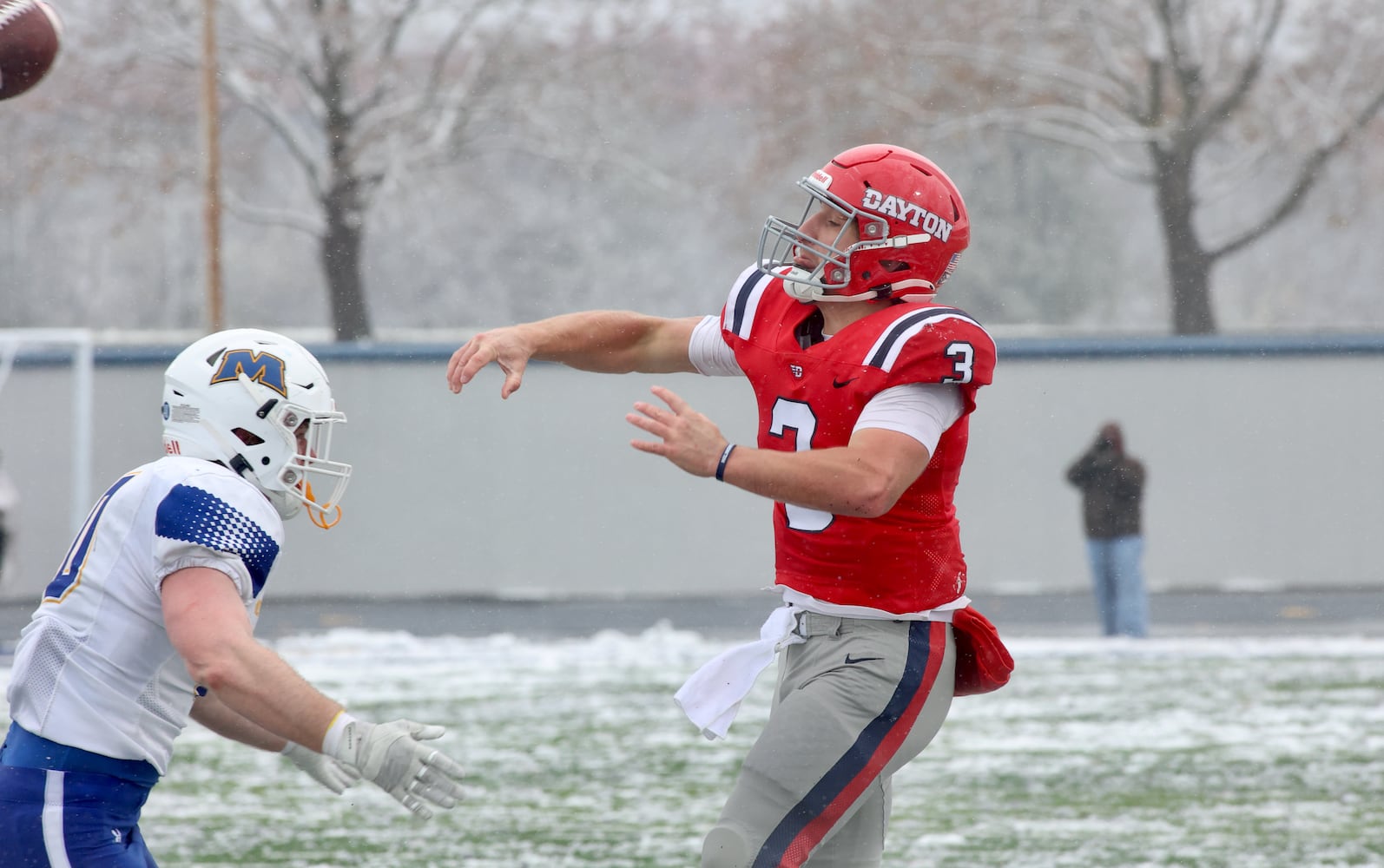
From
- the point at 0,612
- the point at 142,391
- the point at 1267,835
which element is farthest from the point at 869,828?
the point at 142,391

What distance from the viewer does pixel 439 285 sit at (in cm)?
2186

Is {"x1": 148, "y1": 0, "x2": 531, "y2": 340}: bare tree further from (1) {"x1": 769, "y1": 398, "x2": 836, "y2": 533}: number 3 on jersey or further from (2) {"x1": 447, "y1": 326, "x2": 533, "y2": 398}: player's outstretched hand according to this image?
(1) {"x1": 769, "y1": 398, "x2": 836, "y2": 533}: number 3 on jersey

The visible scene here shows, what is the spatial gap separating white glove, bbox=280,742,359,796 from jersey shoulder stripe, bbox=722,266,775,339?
1121 mm

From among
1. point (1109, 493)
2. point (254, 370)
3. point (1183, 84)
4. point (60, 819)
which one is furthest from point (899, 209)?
point (1183, 84)

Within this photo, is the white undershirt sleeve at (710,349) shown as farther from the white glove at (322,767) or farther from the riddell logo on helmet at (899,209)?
the white glove at (322,767)

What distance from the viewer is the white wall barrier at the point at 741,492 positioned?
1273 cm

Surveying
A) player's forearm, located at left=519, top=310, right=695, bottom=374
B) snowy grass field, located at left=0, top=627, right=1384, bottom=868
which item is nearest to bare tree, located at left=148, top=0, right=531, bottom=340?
snowy grass field, located at left=0, top=627, right=1384, bottom=868

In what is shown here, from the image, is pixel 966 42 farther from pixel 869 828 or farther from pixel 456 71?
pixel 869 828

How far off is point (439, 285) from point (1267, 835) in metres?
18.4

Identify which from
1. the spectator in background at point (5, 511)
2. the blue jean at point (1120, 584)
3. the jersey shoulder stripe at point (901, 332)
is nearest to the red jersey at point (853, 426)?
the jersey shoulder stripe at point (901, 332)

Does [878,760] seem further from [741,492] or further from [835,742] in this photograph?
[741,492]

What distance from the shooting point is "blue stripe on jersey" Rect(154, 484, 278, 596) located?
2.13 m

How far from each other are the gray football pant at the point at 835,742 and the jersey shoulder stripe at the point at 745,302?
590 millimetres

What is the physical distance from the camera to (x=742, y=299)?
2980 millimetres
